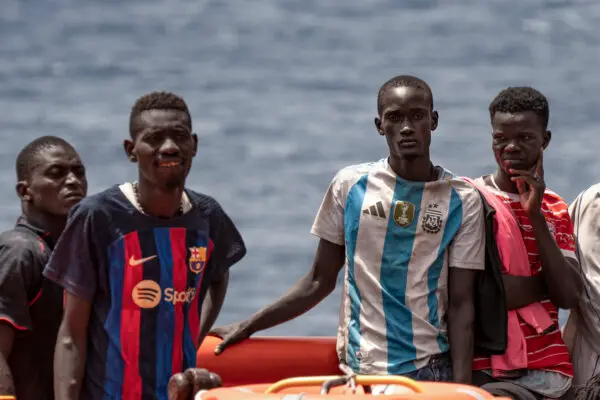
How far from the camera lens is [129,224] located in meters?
3.97

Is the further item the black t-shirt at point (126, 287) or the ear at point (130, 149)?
the ear at point (130, 149)

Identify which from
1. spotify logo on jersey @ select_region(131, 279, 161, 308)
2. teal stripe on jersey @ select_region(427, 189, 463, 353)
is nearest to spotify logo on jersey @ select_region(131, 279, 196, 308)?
spotify logo on jersey @ select_region(131, 279, 161, 308)

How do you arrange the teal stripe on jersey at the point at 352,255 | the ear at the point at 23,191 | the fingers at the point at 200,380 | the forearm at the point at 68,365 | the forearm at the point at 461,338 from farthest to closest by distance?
1. the ear at the point at 23,191
2. the teal stripe on jersey at the point at 352,255
3. the forearm at the point at 461,338
4. the forearm at the point at 68,365
5. the fingers at the point at 200,380

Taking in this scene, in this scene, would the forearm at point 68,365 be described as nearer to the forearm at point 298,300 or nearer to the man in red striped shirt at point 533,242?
the forearm at point 298,300

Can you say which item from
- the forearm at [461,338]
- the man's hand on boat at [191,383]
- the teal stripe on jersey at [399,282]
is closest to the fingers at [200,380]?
the man's hand on boat at [191,383]

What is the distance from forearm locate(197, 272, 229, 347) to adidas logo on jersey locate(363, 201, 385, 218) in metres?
0.54

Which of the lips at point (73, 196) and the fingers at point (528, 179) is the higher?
the fingers at point (528, 179)

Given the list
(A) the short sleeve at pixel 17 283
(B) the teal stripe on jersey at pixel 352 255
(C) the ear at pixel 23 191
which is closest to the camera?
(A) the short sleeve at pixel 17 283

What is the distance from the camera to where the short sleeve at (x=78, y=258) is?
155 inches

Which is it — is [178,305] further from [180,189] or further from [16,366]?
[16,366]

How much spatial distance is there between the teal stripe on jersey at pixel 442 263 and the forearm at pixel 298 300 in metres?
0.41

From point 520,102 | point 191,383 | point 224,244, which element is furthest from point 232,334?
point 520,102

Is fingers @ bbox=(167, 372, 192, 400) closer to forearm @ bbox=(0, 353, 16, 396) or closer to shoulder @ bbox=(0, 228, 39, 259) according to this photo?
forearm @ bbox=(0, 353, 16, 396)

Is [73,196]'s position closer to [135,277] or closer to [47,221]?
[47,221]
